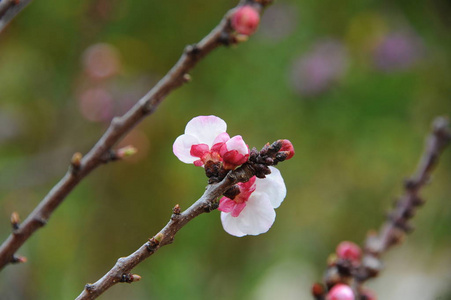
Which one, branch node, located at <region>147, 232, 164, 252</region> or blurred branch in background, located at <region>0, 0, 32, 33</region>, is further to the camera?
blurred branch in background, located at <region>0, 0, 32, 33</region>

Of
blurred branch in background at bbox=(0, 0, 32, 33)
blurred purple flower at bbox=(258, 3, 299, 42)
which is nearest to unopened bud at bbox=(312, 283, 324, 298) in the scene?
blurred branch in background at bbox=(0, 0, 32, 33)

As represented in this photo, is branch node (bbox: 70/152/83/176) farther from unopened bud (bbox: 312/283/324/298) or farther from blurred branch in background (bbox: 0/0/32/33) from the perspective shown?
unopened bud (bbox: 312/283/324/298)

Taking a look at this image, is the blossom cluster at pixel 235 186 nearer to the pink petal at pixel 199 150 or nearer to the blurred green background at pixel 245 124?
the pink petal at pixel 199 150

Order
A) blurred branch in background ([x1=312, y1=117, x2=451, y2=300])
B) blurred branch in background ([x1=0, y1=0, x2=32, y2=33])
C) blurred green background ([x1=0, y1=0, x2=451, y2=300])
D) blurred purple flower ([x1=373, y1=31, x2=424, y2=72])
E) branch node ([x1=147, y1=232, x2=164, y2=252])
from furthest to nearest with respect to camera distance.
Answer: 1. blurred purple flower ([x1=373, y1=31, x2=424, y2=72])
2. blurred green background ([x1=0, y1=0, x2=451, y2=300])
3. blurred branch in background ([x1=312, y1=117, x2=451, y2=300])
4. blurred branch in background ([x1=0, y1=0, x2=32, y2=33])
5. branch node ([x1=147, y1=232, x2=164, y2=252])

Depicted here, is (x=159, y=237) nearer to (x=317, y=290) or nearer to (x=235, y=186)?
(x=235, y=186)

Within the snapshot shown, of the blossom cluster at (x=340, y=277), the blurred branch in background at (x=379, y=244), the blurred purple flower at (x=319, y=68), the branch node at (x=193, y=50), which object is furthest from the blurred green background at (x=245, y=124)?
the branch node at (x=193, y=50)

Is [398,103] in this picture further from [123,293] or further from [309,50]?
[123,293]
